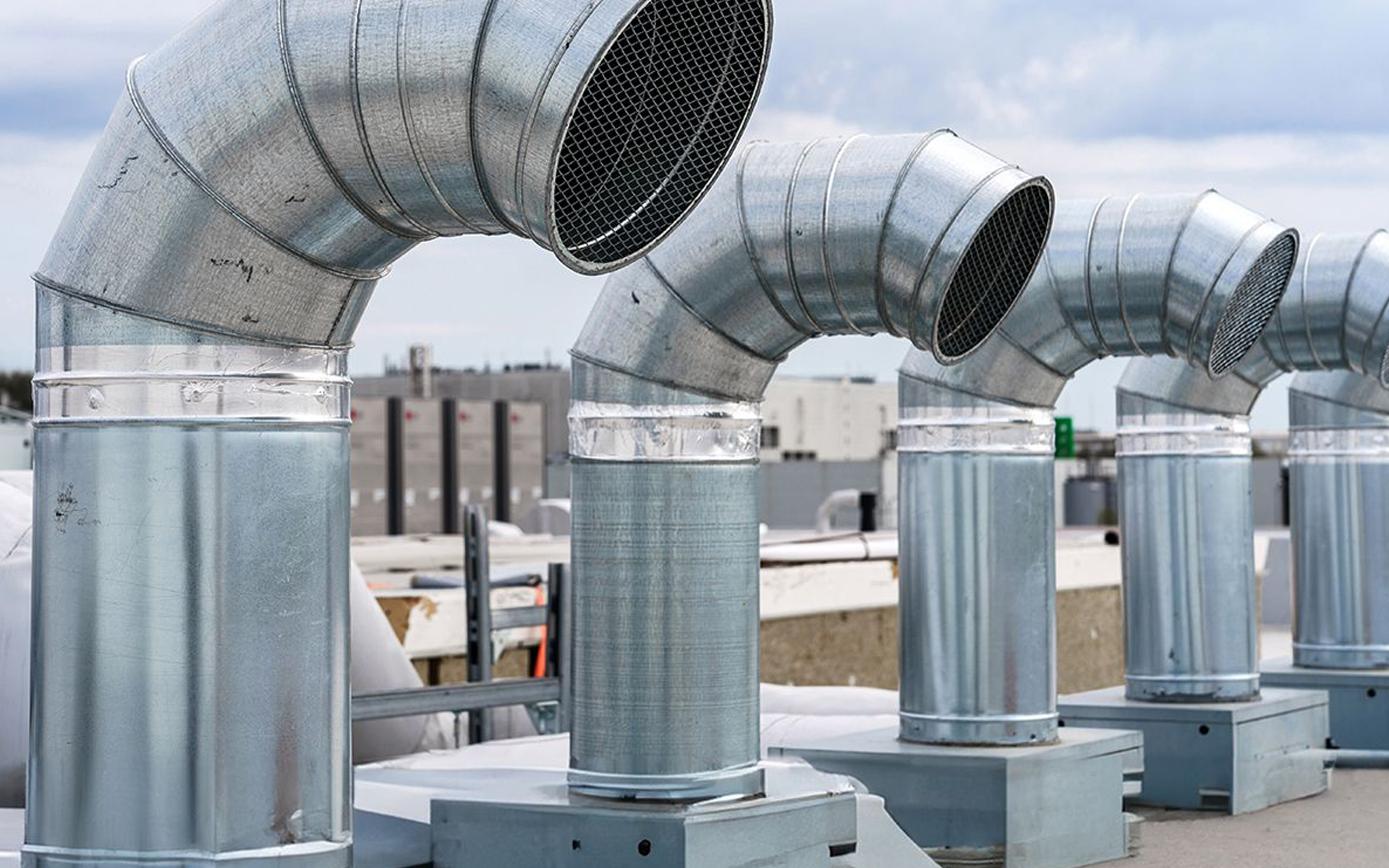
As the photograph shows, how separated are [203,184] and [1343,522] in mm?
8049

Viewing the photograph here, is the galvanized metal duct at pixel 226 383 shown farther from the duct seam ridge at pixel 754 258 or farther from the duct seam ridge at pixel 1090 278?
the duct seam ridge at pixel 1090 278

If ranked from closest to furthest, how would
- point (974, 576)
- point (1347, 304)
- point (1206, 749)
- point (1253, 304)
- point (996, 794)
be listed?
point (996, 794) < point (974, 576) < point (1253, 304) < point (1206, 749) < point (1347, 304)

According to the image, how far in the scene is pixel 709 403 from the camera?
5613mm

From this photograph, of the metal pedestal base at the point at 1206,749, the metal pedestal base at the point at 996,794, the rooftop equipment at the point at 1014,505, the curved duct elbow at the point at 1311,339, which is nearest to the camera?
the metal pedestal base at the point at 996,794

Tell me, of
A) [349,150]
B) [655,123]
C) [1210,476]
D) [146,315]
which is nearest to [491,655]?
[1210,476]

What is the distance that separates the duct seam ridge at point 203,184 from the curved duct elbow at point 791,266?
1.51m

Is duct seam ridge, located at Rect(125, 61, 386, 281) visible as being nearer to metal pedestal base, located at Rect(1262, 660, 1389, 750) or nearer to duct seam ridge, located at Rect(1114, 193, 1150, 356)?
duct seam ridge, located at Rect(1114, 193, 1150, 356)

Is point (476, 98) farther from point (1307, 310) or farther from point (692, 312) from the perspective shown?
point (1307, 310)

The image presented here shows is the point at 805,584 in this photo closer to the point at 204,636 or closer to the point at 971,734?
the point at 971,734

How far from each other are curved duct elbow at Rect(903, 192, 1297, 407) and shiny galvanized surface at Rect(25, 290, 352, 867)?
369 cm

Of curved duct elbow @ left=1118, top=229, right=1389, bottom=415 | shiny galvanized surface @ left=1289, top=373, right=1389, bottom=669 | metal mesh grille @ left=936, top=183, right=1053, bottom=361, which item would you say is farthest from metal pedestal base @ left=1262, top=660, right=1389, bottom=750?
metal mesh grille @ left=936, top=183, right=1053, bottom=361

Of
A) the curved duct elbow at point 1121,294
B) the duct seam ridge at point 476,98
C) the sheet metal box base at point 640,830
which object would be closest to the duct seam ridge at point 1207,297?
the curved duct elbow at point 1121,294

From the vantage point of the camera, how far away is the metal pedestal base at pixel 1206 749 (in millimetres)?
8602

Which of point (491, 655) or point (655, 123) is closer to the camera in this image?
point (655, 123)
